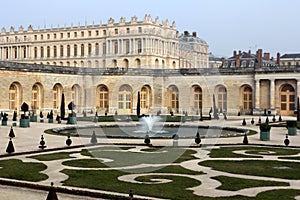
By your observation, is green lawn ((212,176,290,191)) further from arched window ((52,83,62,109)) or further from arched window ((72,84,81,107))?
arched window ((72,84,81,107))

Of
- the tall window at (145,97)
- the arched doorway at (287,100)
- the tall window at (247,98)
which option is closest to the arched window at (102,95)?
the tall window at (145,97)

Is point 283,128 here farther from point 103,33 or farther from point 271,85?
point 103,33

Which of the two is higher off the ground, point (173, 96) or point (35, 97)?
point (173, 96)

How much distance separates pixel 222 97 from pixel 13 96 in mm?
27029

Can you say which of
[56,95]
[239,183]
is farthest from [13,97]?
[239,183]

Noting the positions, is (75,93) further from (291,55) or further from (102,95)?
(291,55)

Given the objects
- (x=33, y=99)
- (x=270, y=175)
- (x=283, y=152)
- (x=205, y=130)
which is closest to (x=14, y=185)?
(x=270, y=175)

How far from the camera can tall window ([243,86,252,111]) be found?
59.7m

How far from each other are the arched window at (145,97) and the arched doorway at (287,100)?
17529mm

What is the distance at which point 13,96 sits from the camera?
52.2 meters

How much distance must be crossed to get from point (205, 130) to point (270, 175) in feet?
64.7

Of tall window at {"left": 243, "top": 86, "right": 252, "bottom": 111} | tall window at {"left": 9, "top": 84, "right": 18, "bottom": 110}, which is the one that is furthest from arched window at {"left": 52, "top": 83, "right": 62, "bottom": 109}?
tall window at {"left": 243, "top": 86, "right": 252, "bottom": 111}

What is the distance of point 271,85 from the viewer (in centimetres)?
5656

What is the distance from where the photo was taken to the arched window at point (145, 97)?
206ft
